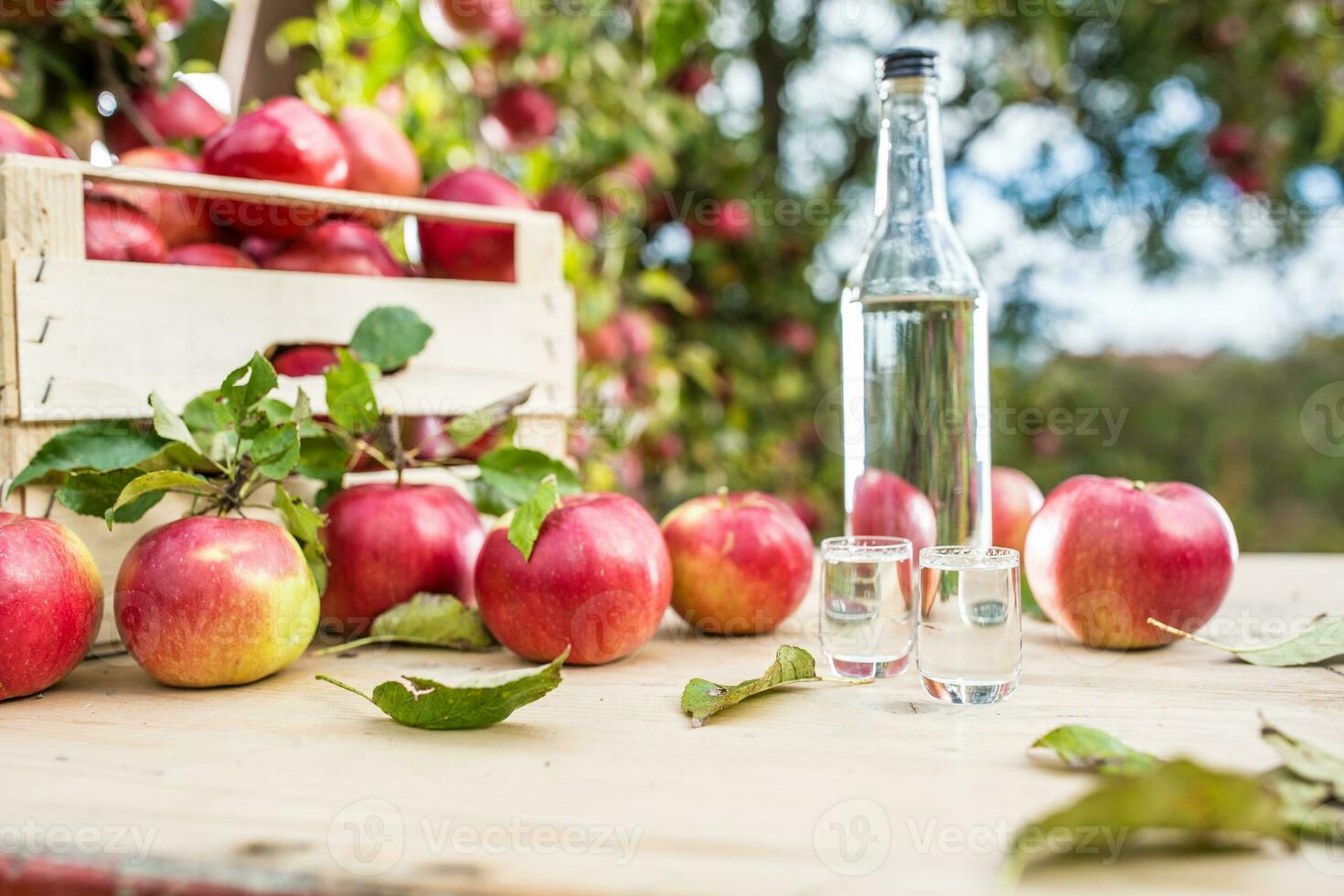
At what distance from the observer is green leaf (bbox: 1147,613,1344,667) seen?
0.80 m

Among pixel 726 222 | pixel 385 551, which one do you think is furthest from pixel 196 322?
pixel 726 222

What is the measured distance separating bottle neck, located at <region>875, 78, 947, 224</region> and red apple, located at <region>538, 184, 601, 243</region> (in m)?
1.05

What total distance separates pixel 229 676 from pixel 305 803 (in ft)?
0.90

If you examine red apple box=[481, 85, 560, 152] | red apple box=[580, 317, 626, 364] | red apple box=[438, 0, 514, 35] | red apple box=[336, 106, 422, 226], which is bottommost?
red apple box=[580, 317, 626, 364]

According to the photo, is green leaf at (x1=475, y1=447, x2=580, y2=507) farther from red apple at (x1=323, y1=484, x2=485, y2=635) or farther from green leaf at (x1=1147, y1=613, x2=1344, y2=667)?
green leaf at (x1=1147, y1=613, x2=1344, y2=667)

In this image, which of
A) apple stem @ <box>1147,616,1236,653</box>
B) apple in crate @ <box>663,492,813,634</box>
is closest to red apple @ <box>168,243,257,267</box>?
apple in crate @ <box>663,492,813,634</box>

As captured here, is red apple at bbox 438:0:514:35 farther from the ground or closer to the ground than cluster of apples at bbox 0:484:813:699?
farther from the ground

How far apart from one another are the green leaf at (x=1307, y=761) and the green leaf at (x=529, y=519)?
48 centimetres

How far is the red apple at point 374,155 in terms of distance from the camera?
1105 mm

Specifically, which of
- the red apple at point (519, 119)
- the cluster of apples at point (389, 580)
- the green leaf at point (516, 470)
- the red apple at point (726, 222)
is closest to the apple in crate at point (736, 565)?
the cluster of apples at point (389, 580)

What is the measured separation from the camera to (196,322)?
94 centimetres

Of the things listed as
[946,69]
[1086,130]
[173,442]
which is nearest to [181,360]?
[173,442]

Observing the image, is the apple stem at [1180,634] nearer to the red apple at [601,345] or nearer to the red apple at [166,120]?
the red apple at [166,120]

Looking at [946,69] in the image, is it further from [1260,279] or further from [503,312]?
[503,312]
